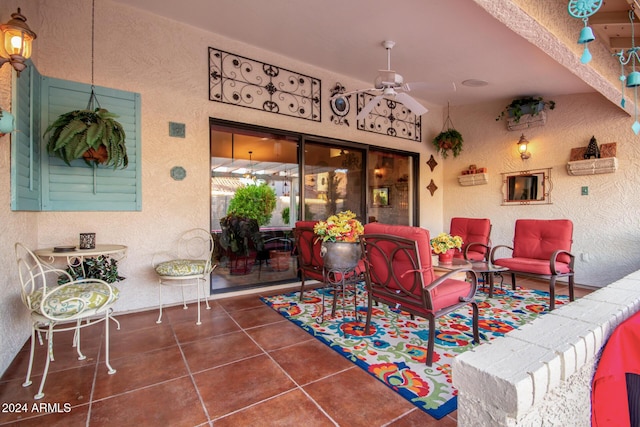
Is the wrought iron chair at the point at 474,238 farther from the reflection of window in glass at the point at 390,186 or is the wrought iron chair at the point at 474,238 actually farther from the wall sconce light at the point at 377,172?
the wall sconce light at the point at 377,172

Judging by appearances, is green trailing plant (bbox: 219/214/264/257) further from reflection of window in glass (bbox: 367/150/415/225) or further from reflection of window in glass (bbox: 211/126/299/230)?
reflection of window in glass (bbox: 367/150/415/225)

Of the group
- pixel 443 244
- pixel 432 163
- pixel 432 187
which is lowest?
pixel 443 244

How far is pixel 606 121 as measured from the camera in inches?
173

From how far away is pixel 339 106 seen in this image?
16.2 ft

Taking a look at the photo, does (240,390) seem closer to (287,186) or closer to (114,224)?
(114,224)

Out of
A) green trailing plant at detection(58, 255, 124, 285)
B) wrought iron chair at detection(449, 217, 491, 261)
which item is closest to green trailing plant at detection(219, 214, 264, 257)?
green trailing plant at detection(58, 255, 124, 285)

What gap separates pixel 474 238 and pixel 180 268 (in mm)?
4096

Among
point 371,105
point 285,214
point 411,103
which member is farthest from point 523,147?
point 285,214

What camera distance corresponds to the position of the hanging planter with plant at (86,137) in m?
2.57

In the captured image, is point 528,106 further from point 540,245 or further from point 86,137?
point 86,137

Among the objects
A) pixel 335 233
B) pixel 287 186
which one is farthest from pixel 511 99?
pixel 335 233

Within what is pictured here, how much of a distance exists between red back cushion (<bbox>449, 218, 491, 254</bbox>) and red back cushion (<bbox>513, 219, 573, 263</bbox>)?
1.28 ft

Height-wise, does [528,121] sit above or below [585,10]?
above

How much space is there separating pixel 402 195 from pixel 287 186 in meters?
2.72
